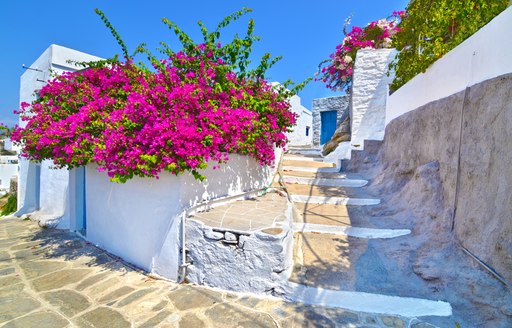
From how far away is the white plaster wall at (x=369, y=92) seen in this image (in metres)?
8.81

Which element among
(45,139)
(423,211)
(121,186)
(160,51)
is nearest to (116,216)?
(121,186)

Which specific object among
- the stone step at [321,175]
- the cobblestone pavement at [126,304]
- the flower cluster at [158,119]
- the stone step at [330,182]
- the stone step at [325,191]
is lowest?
the cobblestone pavement at [126,304]

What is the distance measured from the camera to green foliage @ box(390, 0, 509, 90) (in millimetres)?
4621

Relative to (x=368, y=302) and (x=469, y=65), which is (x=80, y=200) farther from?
(x=469, y=65)

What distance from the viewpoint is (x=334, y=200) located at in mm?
5520

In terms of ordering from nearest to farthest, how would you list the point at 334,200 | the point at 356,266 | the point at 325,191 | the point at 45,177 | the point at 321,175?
the point at 356,266 → the point at 334,200 → the point at 325,191 → the point at 321,175 → the point at 45,177

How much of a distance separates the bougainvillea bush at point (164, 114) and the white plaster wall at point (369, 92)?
4.26m

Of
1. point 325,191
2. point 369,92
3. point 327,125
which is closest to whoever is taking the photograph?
point 325,191

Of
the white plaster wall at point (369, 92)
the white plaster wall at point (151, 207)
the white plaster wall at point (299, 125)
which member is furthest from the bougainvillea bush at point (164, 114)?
the white plaster wall at point (299, 125)

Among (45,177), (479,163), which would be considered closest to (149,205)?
(479,163)

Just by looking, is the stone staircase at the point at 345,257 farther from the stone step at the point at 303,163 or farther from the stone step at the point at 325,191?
the stone step at the point at 303,163

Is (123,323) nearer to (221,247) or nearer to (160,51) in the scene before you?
(221,247)

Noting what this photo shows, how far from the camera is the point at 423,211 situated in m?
4.24

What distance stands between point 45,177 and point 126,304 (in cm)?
867
